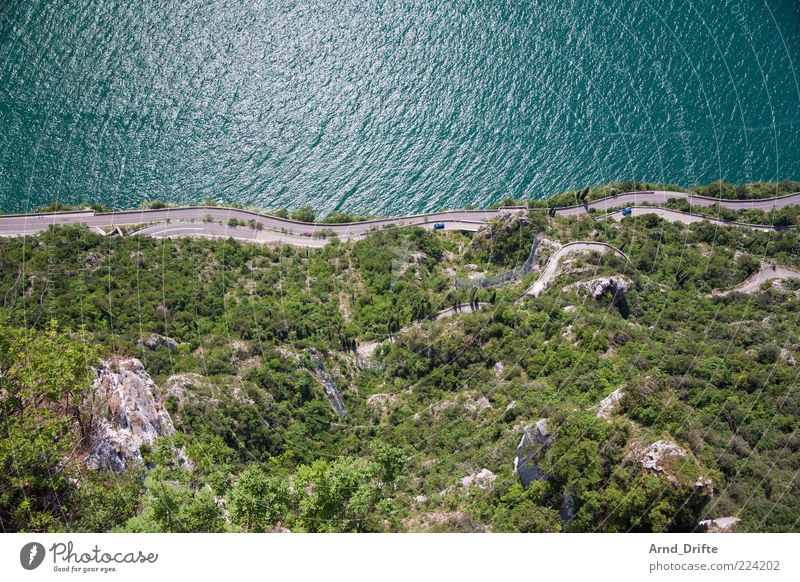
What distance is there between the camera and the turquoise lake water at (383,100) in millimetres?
83438

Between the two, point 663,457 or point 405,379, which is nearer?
point 663,457

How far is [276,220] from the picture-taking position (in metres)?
80.7

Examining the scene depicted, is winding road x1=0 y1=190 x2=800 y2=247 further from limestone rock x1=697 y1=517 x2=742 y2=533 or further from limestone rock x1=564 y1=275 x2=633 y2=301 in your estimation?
limestone rock x1=697 y1=517 x2=742 y2=533

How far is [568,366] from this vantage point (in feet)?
186

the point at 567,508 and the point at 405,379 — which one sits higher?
the point at 405,379

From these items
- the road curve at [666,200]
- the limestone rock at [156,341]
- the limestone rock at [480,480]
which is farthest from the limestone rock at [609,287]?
the limestone rock at [156,341]

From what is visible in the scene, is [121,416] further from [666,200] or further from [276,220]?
[666,200]

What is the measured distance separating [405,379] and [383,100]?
138 ft

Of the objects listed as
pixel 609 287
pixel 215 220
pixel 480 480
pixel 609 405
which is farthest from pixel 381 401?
pixel 215 220

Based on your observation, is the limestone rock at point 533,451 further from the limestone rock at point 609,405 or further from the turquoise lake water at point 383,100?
the turquoise lake water at point 383,100

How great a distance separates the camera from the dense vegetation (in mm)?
42406

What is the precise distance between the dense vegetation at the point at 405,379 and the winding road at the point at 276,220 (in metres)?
2.93

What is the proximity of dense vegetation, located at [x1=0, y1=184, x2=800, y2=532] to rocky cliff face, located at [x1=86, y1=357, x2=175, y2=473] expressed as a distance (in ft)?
3.44


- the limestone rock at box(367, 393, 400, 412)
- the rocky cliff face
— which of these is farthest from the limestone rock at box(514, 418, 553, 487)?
the rocky cliff face
